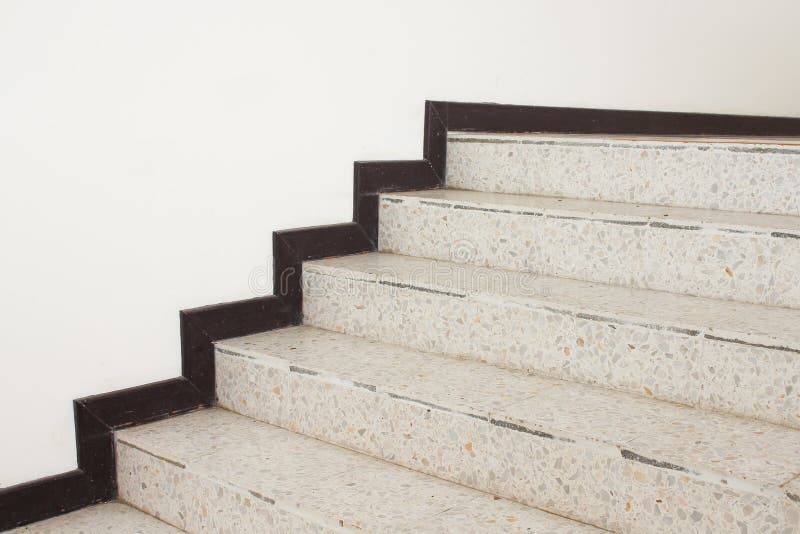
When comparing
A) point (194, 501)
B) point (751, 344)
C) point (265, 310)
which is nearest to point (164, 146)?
point (265, 310)

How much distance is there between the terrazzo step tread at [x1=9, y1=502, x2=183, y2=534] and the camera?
5.04 feet

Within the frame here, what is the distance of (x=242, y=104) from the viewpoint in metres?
1.85

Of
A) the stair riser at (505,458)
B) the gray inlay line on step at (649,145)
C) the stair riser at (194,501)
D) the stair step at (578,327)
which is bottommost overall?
the stair riser at (194,501)

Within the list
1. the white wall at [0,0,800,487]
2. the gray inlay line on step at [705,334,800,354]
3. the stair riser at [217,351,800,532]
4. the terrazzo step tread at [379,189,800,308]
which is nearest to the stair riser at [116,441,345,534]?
the white wall at [0,0,800,487]

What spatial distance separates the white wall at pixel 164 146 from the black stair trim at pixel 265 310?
0.03 metres

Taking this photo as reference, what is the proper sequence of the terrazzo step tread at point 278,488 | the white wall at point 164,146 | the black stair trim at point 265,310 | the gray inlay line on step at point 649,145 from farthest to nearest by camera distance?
1. the gray inlay line on step at point 649,145
2. the black stair trim at point 265,310
3. the white wall at point 164,146
4. the terrazzo step tread at point 278,488

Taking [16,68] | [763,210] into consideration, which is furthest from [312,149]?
[763,210]

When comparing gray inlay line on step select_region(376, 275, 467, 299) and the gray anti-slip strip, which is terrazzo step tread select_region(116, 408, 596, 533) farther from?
gray inlay line on step select_region(376, 275, 467, 299)

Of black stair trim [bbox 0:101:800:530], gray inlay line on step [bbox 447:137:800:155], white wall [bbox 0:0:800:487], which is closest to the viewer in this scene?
white wall [bbox 0:0:800:487]

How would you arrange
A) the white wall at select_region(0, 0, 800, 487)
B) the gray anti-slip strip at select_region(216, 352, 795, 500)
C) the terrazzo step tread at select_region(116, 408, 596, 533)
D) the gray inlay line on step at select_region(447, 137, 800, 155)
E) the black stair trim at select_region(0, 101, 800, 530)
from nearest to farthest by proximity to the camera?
the gray anti-slip strip at select_region(216, 352, 795, 500) → the terrazzo step tread at select_region(116, 408, 596, 533) → the white wall at select_region(0, 0, 800, 487) → the black stair trim at select_region(0, 101, 800, 530) → the gray inlay line on step at select_region(447, 137, 800, 155)

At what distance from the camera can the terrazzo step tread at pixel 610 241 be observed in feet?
5.17

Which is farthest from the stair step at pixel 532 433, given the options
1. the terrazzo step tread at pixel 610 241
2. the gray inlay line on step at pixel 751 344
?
the terrazzo step tread at pixel 610 241

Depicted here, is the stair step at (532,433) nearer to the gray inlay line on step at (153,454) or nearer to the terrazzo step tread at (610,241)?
the gray inlay line on step at (153,454)

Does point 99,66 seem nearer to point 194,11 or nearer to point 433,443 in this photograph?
point 194,11
